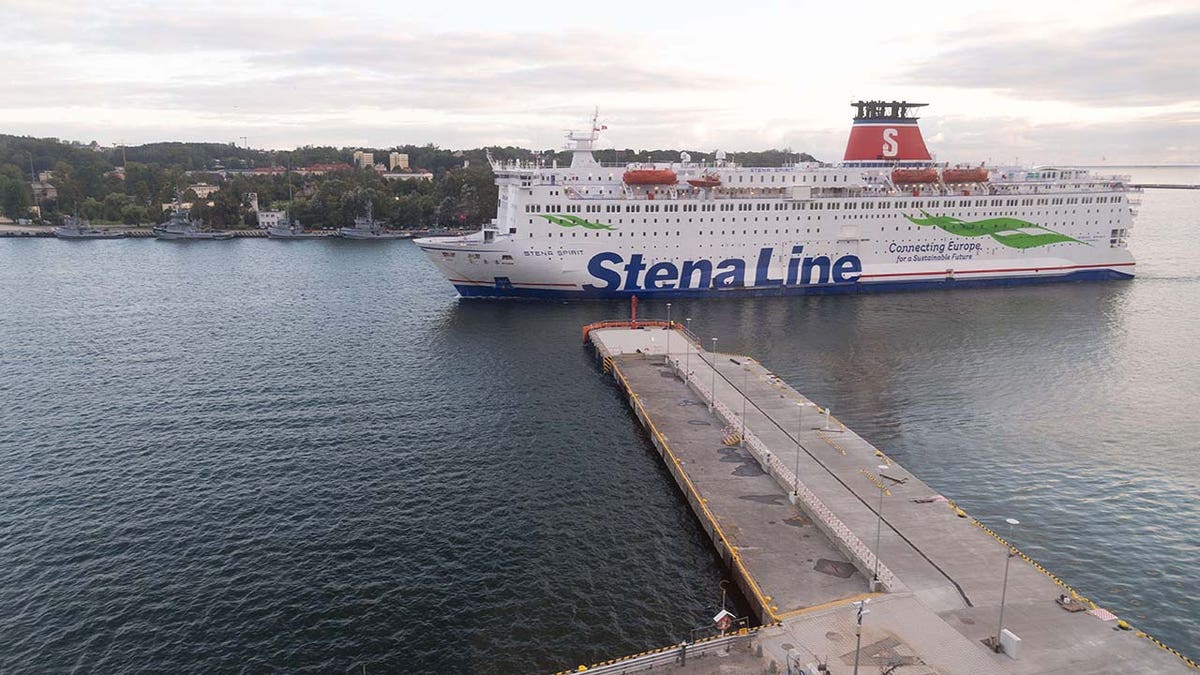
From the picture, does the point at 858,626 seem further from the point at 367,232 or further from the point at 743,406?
the point at 367,232

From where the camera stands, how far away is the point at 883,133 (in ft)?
290

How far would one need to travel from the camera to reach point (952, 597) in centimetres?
2398

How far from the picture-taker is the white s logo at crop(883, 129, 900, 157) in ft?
290

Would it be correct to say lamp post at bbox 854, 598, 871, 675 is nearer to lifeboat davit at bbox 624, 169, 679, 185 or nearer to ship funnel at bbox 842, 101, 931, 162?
lifeboat davit at bbox 624, 169, 679, 185

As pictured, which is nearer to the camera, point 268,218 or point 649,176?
point 649,176

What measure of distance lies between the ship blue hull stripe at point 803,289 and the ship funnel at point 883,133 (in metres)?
16.4

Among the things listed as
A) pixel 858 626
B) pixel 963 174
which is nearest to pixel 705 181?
pixel 963 174

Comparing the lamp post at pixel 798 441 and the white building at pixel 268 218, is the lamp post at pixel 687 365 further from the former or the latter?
the white building at pixel 268 218

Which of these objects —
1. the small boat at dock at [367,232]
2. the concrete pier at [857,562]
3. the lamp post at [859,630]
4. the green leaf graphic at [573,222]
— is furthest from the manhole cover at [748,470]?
the small boat at dock at [367,232]

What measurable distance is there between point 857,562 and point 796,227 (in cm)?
5904

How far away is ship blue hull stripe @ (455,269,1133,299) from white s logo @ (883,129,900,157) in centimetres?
1659

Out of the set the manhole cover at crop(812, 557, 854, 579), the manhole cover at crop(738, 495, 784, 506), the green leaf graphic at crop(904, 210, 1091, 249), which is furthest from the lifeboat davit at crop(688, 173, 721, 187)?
the manhole cover at crop(812, 557, 854, 579)

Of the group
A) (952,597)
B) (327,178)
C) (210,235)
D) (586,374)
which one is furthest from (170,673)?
(327,178)

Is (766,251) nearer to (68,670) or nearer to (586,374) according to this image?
(586,374)
